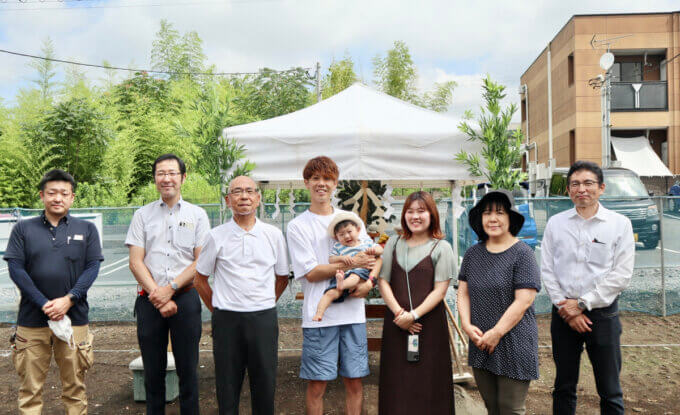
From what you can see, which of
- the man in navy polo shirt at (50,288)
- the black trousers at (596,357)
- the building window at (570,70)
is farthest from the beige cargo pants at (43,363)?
the building window at (570,70)

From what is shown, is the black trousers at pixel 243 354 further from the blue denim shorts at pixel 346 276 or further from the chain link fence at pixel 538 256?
the chain link fence at pixel 538 256

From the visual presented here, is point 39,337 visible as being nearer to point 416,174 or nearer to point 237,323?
point 237,323

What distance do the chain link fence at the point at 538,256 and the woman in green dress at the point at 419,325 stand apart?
12.8 feet

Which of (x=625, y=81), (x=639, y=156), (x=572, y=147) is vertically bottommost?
(x=639, y=156)

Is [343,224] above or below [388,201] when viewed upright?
below

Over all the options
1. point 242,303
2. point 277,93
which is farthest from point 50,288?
point 277,93

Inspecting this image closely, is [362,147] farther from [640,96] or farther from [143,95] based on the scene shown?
[640,96]

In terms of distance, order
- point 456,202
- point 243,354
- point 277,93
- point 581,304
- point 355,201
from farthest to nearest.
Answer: point 277,93 < point 355,201 < point 456,202 < point 243,354 < point 581,304

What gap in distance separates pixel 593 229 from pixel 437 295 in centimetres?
110

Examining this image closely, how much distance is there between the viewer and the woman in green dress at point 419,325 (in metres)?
3.13

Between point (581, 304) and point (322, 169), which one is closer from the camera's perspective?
point (581, 304)

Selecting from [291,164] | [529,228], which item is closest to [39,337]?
[291,164]

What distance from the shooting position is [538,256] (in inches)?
288

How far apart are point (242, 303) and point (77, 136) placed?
40.9ft
